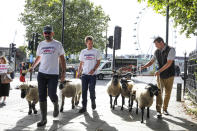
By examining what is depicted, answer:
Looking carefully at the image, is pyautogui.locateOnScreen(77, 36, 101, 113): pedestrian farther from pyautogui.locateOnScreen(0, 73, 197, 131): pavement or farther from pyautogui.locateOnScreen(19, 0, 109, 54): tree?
pyautogui.locateOnScreen(19, 0, 109, 54): tree

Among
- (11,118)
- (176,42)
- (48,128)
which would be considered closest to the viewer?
(48,128)

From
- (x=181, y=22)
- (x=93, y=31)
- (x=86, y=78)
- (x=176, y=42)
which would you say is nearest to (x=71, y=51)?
(x=93, y=31)

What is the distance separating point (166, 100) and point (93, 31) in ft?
96.4

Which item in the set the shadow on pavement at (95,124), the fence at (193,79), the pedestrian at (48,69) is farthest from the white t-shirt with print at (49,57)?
the fence at (193,79)

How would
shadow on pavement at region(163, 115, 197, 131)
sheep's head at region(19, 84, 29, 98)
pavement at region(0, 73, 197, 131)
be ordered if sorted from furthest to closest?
sheep's head at region(19, 84, 29, 98), shadow on pavement at region(163, 115, 197, 131), pavement at region(0, 73, 197, 131)

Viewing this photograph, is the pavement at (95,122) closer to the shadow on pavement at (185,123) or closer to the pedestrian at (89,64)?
the shadow on pavement at (185,123)

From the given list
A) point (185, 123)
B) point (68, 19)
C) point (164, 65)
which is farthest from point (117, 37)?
point (68, 19)

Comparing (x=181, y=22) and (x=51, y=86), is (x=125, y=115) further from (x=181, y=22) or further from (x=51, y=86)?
(x=181, y=22)

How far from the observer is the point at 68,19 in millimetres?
32656

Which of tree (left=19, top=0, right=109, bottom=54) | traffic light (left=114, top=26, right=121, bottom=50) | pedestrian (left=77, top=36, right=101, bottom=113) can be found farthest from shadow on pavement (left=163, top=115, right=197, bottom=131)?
tree (left=19, top=0, right=109, bottom=54)

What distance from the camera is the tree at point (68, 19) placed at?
32438mm

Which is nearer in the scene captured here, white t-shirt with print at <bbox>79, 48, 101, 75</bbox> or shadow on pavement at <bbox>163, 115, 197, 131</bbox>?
shadow on pavement at <bbox>163, 115, 197, 131</bbox>

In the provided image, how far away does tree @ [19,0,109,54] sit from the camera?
3244 centimetres

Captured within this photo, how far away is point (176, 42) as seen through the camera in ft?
188
